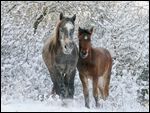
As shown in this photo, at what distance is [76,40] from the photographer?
55.4ft

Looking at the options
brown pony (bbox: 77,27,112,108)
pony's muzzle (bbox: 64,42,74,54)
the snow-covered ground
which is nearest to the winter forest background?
the snow-covered ground

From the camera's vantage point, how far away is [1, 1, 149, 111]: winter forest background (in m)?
16.9

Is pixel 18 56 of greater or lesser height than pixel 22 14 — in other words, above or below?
below

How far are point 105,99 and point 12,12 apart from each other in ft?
23.3

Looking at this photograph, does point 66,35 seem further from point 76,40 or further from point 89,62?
point 76,40

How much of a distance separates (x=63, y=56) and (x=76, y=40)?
19.5 feet

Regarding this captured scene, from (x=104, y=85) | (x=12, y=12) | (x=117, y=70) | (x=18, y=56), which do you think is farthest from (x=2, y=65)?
(x=104, y=85)

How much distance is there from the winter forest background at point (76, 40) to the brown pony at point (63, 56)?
14.5 feet

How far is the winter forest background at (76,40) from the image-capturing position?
16.9m

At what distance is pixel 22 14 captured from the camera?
1909cm

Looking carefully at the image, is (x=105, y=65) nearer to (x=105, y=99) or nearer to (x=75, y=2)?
(x=105, y=99)

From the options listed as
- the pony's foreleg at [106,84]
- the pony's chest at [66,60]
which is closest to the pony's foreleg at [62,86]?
the pony's chest at [66,60]

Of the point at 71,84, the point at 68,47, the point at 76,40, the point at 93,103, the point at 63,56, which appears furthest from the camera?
the point at 76,40

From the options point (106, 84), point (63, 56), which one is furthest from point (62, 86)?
point (106, 84)
